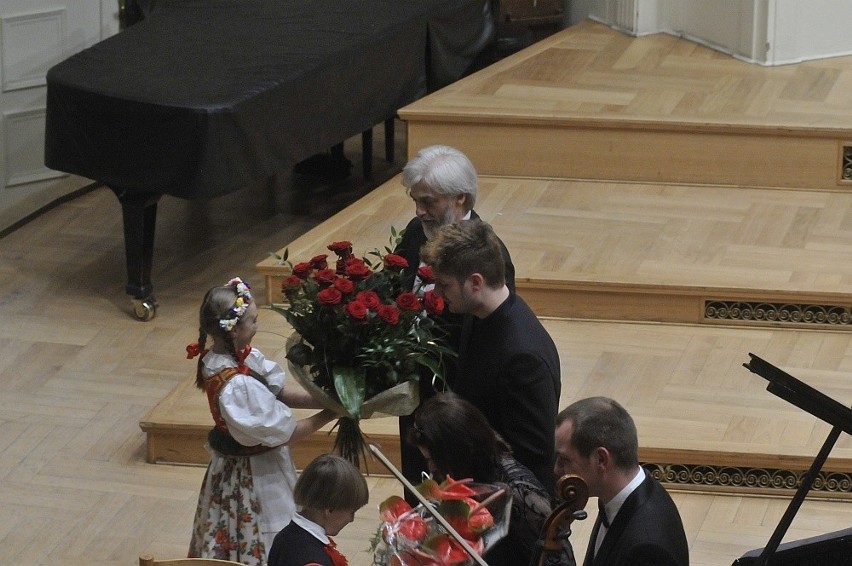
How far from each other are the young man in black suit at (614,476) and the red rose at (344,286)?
2.24ft

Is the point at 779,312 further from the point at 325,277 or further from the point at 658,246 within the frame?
the point at 325,277

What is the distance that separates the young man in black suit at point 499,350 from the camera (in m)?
2.86

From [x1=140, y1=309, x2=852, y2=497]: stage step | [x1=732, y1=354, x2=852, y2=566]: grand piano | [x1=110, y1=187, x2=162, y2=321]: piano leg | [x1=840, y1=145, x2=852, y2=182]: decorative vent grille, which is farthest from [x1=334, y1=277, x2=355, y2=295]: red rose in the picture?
[x1=840, y1=145, x2=852, y2=182]: decorative vent grille

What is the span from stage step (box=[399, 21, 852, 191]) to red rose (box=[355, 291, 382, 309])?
322 centimetres

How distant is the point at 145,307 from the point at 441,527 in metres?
3.55

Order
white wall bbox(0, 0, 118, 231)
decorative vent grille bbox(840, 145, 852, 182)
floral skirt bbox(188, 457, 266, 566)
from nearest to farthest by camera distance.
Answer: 1. floral skirt bbox(188, 457, 266, 566)
2. decorative vent grille bbox(840, 145, 852, 182)
3. white wall bbox(0, 0, 118, 231)

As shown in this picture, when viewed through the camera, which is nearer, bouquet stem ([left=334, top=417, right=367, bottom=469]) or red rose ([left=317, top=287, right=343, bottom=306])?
red rose ([left=317, top=287, right=343, bottom=306])

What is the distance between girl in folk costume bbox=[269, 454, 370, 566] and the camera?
290 centimetres

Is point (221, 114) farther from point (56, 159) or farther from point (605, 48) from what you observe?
point (605, 48)

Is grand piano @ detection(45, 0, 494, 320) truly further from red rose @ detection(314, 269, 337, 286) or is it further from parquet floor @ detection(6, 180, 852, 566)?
red rose @ detection(314, 269, 337, 286)

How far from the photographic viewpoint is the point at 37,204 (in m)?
7.02

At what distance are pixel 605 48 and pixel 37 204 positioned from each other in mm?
3035

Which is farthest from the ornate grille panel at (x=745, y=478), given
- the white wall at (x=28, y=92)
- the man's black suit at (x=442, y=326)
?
the white wall at (x=28, y=92)

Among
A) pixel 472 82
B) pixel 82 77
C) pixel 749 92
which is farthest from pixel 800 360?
pixel 82 77
